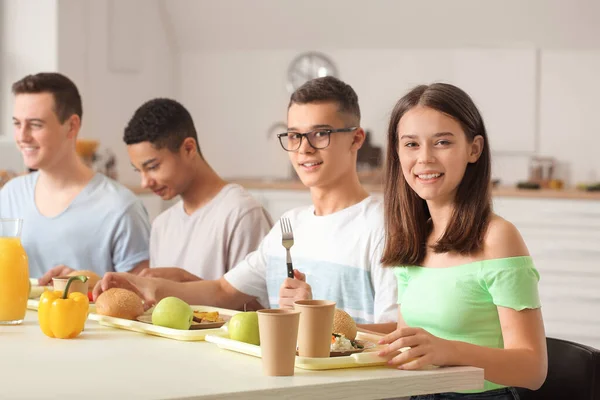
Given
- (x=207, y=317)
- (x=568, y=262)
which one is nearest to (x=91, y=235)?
(x=207, y=317)

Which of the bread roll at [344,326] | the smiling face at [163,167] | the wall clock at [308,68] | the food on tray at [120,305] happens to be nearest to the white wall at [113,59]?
the wall clock at [308,68]

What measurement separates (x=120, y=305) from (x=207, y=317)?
213 mm

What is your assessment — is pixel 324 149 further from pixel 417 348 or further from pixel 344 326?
pixel 417 348

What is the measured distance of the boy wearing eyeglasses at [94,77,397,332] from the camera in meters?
2.35

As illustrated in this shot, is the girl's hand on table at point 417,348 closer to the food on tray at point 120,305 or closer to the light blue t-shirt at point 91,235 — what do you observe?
the food on tray at point 120,305

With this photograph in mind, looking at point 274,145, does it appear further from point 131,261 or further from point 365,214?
point 365,214

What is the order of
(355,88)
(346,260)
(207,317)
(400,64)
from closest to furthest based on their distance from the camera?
(207,317) → (346,260) → (400,64) → (355,88)

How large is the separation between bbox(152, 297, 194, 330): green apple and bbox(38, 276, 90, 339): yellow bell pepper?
0.16 metres

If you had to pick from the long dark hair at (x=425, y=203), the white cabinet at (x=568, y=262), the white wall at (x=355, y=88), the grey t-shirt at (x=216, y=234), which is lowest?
the white cabinet at (x=568, y=262)

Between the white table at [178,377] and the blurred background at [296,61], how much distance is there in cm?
389

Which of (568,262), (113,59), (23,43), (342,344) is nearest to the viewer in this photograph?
(342,344)

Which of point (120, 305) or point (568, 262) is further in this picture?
point (568, 262)

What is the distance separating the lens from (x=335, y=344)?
1702 mm

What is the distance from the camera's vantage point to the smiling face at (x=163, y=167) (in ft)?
9.89
